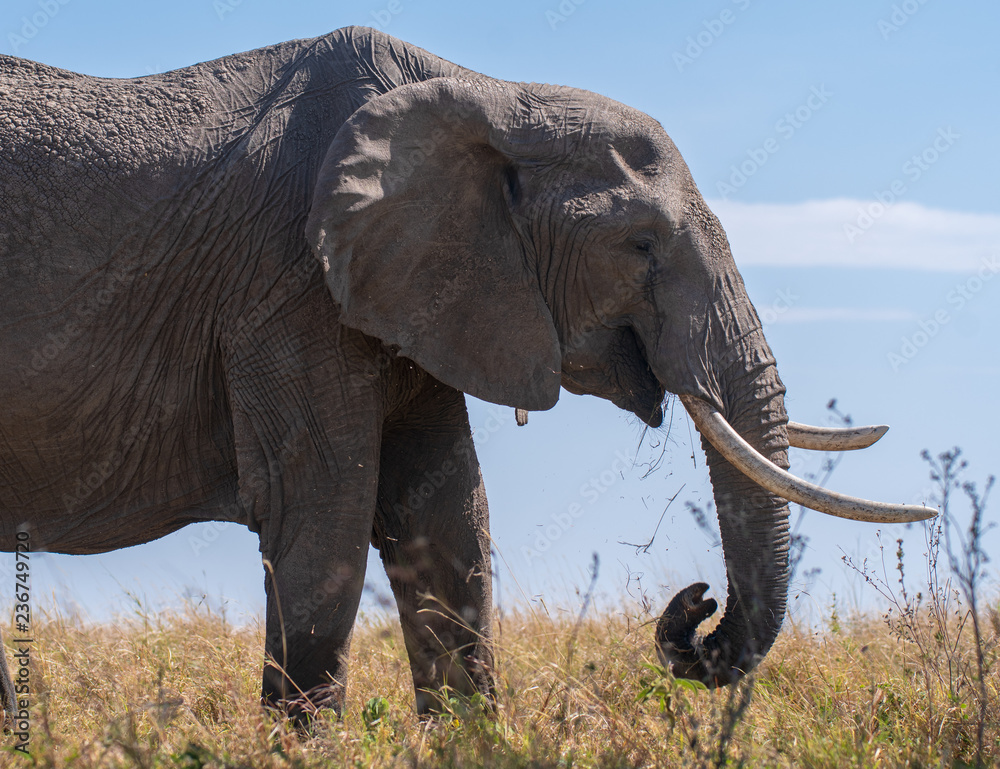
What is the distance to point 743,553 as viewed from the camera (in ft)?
17.5

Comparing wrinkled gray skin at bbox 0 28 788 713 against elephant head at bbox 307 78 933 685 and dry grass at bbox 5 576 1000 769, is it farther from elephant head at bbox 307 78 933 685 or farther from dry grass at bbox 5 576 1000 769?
dry grass at bbox 5 576 1000 769

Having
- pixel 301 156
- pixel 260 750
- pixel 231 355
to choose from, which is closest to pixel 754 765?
pixel 260 750

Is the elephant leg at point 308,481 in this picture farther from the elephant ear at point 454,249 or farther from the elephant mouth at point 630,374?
the elephant mouth at point 630,374

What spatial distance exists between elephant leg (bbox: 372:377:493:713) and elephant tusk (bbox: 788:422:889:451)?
1733 mm

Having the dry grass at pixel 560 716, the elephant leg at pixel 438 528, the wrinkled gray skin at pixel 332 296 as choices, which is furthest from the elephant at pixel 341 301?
the elephant leg at pixel 438 528

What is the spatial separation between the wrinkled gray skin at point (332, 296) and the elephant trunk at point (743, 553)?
0.01m

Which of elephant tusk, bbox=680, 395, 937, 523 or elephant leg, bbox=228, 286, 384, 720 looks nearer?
elephant tusk, bbox=680, 395, 937, 523

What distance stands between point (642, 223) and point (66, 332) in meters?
2.76

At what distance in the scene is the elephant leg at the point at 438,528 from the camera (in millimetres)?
6082

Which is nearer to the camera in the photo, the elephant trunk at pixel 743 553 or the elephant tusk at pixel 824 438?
the elephant trunk at pixel 743 553

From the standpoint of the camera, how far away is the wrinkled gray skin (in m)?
5.25

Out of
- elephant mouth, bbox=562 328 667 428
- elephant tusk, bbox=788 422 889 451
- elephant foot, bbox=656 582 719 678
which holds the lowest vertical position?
elephant foot, bbox=656 582 719 678

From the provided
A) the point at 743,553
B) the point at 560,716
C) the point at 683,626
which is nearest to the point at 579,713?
the point at 560,716

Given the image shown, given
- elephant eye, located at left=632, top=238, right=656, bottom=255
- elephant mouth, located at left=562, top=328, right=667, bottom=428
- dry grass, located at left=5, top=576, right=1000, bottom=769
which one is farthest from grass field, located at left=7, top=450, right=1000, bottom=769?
elephant eye, located at left=632, top=238, right=656, bottom=255
